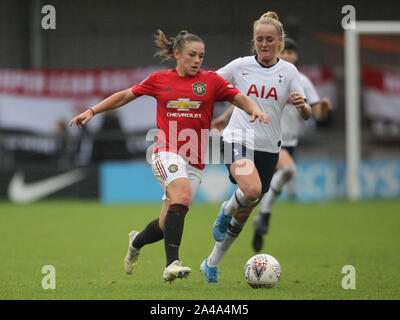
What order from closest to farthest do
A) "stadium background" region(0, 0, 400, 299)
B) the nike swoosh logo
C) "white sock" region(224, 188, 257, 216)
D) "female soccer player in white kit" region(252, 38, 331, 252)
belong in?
"white sock" region(224, 188, 257, 216), "female soccer player in white kit" region(252, 38, 331, 252), "stadium background" region(0, 0, 400, 299), the nike swoosh logo

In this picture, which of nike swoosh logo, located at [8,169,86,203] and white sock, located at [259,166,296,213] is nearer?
white sock, located at [259,166,296,213]

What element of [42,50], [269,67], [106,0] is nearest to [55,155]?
[42,50]

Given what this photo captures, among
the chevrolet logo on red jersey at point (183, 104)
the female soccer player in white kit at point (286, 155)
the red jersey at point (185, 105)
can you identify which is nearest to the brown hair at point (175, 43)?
the red jersey at point (185, 105)

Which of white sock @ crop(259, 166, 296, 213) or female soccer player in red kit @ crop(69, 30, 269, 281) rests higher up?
female soccer player in red kit @ crop(69, 30, 269, 281)

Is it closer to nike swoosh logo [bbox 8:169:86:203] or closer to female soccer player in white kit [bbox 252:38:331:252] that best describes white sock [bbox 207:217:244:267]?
female soccer player in white kit [bbox 252:38:331:252]

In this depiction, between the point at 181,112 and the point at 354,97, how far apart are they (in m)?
11.4

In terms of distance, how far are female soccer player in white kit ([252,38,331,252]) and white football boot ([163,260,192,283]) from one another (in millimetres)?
3154

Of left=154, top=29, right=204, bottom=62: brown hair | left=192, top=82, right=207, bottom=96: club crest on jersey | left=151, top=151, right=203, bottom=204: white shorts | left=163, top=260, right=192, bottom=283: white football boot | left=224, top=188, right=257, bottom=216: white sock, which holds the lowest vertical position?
left=163, top=260, right=192, bottom=283: white football boot

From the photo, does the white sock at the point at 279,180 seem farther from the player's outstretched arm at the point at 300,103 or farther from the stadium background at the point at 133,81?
the stadium background at the point at 133,81

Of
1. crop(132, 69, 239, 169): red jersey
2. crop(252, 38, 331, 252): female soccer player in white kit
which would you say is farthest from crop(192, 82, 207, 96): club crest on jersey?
crop(252, 38, 331, 252): female soccer player in white kit

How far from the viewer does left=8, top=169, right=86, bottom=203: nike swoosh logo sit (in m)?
17.0

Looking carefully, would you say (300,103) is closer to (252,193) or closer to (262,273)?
(252,193)

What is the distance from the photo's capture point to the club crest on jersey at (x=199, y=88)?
650 cm
